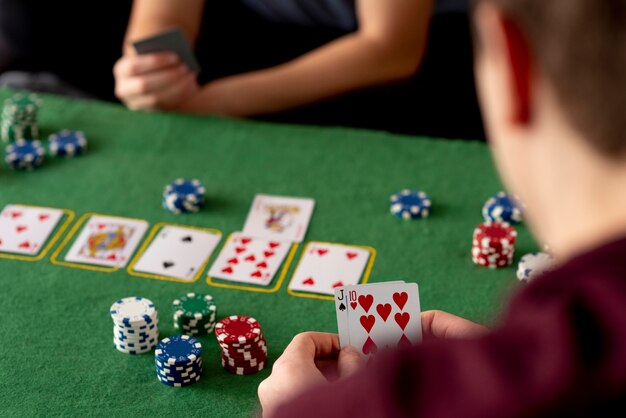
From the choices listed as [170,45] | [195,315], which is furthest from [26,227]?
[170,45]

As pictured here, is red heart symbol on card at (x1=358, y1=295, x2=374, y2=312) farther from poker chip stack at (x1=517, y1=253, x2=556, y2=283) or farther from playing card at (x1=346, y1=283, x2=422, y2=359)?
poker chip stack at (x1=517, y1=253, x2=556, y2=283)

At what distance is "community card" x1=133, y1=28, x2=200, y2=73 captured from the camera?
2791mm

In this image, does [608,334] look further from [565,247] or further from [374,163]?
[374,163]

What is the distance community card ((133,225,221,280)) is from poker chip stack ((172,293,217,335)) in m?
0.15

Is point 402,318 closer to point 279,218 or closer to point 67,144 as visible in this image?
point 279,218

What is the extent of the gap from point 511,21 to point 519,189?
0.18 metres

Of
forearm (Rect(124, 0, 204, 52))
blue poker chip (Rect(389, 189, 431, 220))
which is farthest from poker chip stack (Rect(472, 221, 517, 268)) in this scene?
forearm (Rect(124, 0, 204, 52))

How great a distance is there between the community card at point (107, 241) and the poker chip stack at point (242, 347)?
414 millimetres

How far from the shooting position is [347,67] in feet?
10.1

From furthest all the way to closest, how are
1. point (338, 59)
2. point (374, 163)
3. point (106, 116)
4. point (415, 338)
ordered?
point (338, 59)
point (106, 116)
point (374, 163)
point (415, 338)

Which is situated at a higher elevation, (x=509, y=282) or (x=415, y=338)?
(x=415, y=338)

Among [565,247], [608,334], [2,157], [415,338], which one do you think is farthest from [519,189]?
[2,157]

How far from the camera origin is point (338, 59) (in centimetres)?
306

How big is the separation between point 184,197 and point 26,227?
36 cm
